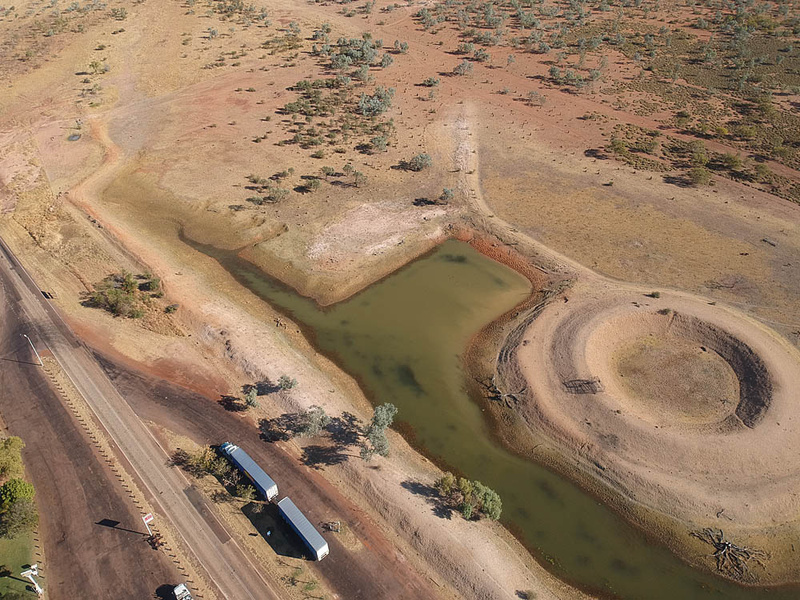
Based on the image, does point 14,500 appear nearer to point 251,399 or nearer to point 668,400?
point 251,399

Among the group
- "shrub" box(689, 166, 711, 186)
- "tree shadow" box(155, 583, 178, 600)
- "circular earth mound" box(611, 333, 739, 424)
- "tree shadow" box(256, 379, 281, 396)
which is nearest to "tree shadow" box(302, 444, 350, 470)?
"tree shadow" box(256, 379, 281, 396)

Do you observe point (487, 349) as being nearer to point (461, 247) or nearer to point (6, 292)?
point (461, 247)

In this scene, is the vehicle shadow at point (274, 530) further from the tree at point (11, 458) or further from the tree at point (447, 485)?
the tree at point (11, 458)

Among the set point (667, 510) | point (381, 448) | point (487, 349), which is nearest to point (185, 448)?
point (381, 448)

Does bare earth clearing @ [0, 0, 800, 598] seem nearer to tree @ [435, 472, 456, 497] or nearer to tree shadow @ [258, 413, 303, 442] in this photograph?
tree shadow @ [258, 413, 303, 442]

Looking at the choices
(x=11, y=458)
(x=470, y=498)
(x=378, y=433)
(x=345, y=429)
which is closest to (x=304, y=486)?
(x=345, y=429)

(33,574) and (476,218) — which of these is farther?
(476,218)

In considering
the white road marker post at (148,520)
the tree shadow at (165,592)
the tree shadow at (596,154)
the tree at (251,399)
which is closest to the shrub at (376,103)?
the tree shadow at (596,154)
